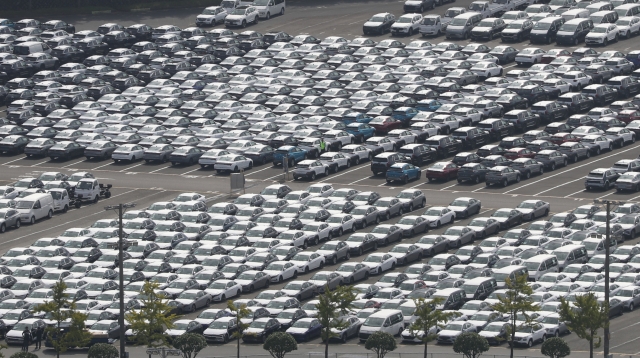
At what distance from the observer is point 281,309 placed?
335ft

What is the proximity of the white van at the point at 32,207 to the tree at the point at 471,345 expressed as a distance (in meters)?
40.8

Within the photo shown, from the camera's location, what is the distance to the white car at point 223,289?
4203 inches

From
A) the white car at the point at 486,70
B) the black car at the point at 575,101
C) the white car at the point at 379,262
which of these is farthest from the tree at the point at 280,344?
the white car at the point at 486,70

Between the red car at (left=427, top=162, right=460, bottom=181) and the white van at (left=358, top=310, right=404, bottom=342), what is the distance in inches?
1252

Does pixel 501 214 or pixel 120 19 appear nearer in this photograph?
pixel 501 214

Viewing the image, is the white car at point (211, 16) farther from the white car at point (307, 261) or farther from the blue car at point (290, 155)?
the white car at point (307, 261)

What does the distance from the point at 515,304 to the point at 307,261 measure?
792 inches

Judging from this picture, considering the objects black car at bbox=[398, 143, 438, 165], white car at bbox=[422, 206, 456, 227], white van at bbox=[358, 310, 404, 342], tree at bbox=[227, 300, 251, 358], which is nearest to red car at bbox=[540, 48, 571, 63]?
black car at bbox=[398, 143, 438, 165]

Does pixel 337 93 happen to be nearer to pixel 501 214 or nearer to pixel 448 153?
pixel 448 153

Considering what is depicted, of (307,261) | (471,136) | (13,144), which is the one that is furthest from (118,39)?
(307,261)

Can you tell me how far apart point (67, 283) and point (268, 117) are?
41162 millimetres

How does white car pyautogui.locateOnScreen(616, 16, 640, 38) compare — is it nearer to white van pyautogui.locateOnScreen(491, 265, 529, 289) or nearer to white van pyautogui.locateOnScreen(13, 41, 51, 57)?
white van pyautogui.locateOnScreen(13, 41, 51, 57)

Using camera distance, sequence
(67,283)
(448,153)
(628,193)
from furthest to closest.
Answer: (448,153) → (628,193) → (67,283)

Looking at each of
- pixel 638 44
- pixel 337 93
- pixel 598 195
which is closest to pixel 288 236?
pixel 598 195
